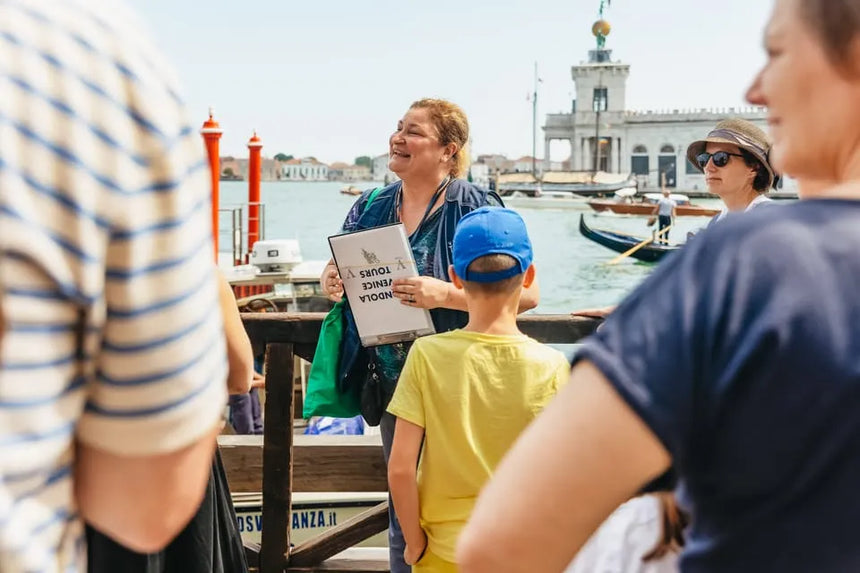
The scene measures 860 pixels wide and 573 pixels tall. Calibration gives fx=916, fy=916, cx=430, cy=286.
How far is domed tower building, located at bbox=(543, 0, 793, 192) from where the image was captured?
96125 mm

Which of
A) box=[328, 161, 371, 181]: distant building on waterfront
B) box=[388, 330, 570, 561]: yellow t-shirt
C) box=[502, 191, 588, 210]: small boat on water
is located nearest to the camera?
box=[388, 330, 570, 561]: yellow t-shirt

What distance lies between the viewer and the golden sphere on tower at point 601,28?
10231 centimetres

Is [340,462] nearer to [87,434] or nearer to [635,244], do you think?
[87,434]

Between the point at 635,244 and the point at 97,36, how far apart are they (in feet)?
99.4

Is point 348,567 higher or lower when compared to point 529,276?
lower

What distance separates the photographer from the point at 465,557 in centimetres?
85

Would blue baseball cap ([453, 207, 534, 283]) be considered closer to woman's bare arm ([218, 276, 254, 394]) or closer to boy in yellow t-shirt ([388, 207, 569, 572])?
boy in yellow t-shirt ([388, 207, 569, 572])

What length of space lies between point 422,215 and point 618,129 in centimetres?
9792

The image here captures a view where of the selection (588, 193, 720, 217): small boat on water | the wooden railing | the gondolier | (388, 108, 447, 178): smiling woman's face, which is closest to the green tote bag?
the wooden railing

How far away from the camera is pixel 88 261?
739mm

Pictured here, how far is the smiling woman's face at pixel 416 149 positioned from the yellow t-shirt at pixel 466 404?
0.96m

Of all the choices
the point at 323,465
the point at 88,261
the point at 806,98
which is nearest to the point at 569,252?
the point at 323,465

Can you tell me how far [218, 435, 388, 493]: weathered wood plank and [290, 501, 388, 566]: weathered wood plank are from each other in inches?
15.0

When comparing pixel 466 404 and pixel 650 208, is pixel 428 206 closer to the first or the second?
pixel 466 404
